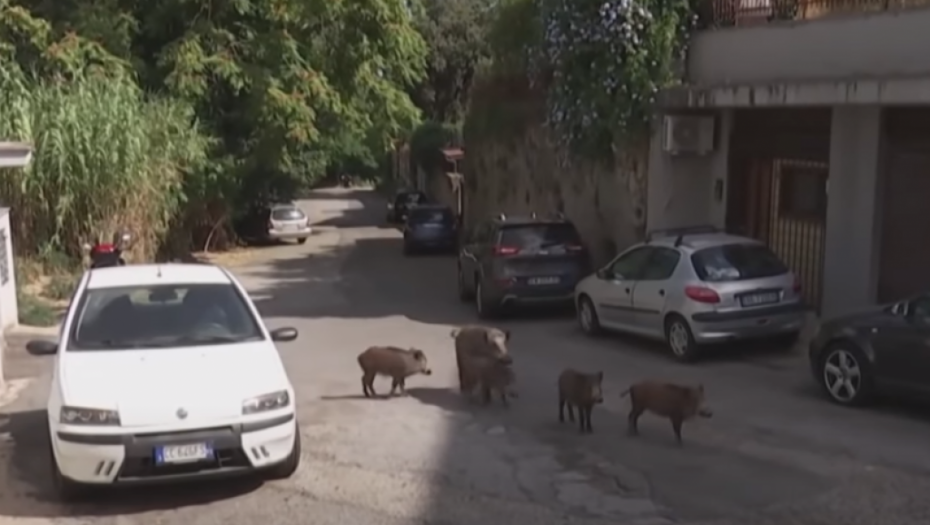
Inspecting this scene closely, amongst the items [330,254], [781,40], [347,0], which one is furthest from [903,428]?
[330,254]

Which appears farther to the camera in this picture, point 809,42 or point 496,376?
point 809,42

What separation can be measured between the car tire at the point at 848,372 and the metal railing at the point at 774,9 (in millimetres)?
5285

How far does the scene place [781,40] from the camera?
1620cm

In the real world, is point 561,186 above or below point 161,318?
below

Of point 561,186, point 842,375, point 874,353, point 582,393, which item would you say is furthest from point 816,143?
point 561,186

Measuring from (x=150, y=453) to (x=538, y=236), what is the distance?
36.1 ft

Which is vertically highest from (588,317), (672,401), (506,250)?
(506,250)

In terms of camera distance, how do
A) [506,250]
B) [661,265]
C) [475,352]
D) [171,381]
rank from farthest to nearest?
1. [506,250]
2. [661,265]
3. [475,352]
4. [171,381]

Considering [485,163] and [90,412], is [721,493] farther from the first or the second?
[485,163]

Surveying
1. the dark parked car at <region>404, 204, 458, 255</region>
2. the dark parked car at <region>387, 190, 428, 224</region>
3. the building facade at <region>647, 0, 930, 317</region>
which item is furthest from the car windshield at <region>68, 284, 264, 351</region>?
the dark parked car at <region>387, 190, 428, 224</region>

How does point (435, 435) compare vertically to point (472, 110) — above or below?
below

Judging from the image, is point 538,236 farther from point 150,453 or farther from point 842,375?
point 150,453

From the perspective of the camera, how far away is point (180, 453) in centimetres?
752

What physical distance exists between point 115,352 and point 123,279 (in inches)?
44.1
